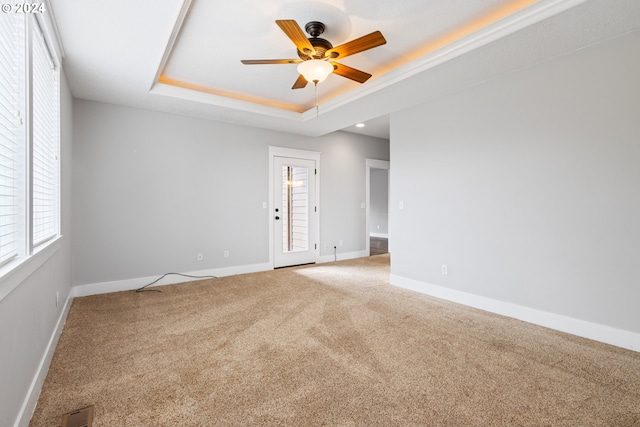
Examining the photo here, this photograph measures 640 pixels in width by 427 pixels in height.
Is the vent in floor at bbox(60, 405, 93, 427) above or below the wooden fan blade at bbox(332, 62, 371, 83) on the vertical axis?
below

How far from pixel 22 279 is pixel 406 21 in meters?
3.23

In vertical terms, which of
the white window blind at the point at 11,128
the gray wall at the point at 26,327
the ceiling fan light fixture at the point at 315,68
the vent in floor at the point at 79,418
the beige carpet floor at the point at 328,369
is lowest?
the vent in floor at the point at 79,418

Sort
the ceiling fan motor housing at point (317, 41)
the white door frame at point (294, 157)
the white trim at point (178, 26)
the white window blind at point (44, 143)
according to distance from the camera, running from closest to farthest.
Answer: the white window blind at point (44, 143) → the white trim at point (178, 26) → the ceiling fan motor housing at point (317, 41) → the white door frame at point (294, 157)

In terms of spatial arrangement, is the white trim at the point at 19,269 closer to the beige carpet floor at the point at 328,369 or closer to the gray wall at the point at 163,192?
the beige carpet floor at the point at 328,369

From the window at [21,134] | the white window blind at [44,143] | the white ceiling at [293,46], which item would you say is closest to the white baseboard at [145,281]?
the white window blind at [44,143]

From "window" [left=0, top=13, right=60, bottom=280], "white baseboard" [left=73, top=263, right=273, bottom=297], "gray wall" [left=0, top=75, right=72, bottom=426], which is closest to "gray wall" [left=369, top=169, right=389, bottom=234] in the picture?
"white baseboard" [left=73, top=263, right=273, bottom=297]

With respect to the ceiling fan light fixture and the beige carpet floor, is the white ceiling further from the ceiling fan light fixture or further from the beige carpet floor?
the beige carpet floor

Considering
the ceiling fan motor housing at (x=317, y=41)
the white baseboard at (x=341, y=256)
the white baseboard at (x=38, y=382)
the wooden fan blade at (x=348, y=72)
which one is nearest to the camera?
the white baseboard at (x=38, y=382)

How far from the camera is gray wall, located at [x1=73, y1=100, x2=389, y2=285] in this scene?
3.99 meters

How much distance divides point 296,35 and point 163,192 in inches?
127

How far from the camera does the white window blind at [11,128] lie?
149 cm

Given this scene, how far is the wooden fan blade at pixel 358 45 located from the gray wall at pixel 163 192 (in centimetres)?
297

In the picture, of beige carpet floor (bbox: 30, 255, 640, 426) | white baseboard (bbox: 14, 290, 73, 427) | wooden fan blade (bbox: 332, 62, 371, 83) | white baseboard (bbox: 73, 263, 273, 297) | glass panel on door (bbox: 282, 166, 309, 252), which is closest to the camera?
white baseboard (bbox: 14, 290, 73, 427)

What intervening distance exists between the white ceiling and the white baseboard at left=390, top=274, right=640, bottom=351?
8.07ft
